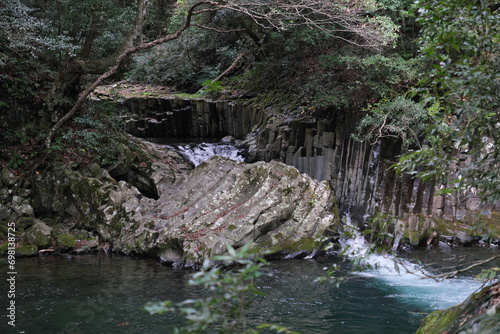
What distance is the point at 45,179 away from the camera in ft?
44.2

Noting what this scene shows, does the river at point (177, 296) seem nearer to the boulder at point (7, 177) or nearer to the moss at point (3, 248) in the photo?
the moss at point (3, 248)

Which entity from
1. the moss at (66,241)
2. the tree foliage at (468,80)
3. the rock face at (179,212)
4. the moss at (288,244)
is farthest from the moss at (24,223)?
the tree foliage at (468,80)

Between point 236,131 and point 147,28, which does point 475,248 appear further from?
point 147,28

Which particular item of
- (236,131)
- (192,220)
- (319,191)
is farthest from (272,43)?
(192,220)

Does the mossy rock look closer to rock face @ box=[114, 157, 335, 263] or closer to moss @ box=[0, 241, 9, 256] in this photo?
moss @ box=[0, 241, 9, 256]

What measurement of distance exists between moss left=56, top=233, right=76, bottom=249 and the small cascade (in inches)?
231

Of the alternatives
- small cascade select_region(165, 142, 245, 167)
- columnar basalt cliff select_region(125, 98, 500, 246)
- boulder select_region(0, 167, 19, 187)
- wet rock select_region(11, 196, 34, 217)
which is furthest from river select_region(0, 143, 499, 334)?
small cascade select_region(165, 142, 245, 167)

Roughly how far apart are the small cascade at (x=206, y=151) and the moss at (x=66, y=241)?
231 inches

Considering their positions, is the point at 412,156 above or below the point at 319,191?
above

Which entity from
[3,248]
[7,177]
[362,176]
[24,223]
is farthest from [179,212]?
[362,176]

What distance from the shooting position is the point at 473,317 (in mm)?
3803

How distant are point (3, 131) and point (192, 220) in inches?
282

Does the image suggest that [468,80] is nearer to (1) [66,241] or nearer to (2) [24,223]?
(1) [66,241]

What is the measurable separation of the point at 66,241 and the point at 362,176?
8940mm
